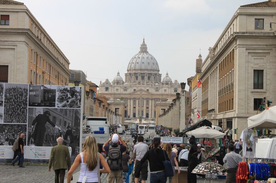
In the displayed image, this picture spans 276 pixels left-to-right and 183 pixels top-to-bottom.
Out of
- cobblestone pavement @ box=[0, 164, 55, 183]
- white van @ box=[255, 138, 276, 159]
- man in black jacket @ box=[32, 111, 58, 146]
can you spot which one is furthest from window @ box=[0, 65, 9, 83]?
white van @ box=[255, 138, 276, 159]

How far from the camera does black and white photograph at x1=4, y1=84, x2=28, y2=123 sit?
24.0m

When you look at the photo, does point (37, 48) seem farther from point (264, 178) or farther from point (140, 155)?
point (264, 178)

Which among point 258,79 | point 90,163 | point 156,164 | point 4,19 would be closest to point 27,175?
point 156,164

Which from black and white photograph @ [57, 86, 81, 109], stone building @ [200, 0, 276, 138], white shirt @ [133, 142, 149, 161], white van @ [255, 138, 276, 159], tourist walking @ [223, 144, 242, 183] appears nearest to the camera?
white van @ [255, 138, 276, 159]

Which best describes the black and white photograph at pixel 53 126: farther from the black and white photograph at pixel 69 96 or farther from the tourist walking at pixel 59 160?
the tourist walking at pixel 59 160

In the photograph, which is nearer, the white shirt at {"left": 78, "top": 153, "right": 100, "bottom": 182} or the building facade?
the white shirt at {"left": 78, "top": 153, "right": 100, "bottom": 182}

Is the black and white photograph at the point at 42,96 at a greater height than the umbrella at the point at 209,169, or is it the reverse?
the black and white photograph at the point at 42,96

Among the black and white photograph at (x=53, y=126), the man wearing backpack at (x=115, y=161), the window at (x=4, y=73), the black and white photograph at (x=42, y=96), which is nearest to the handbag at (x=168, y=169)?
the man wearing backpack at (x=115, y=161)

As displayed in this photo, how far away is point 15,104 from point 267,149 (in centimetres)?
1477

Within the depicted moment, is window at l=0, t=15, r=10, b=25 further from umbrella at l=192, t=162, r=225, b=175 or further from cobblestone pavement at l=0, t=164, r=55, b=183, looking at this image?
umbrella at l=192, t=162, r=225, b=175

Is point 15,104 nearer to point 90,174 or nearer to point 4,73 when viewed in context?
point 90,174

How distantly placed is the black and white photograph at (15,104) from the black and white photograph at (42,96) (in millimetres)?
345

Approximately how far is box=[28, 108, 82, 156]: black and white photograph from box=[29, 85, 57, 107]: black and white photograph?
0.26 meters

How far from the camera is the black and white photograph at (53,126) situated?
23984 millimetres
